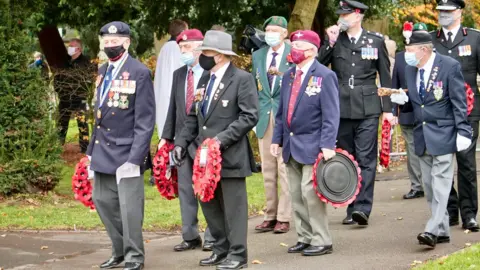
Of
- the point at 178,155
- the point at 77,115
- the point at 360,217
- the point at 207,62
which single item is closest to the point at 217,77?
the point at 207,62

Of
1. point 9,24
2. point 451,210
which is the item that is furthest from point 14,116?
point 451,210

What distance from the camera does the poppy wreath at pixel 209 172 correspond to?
8547mm

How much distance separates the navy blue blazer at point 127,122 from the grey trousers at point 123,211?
16 cm

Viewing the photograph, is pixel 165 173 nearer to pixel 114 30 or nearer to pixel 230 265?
pixel 230 265

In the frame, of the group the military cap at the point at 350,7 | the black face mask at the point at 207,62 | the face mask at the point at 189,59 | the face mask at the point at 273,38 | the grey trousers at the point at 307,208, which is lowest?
the grey trousers at the point at 307,208

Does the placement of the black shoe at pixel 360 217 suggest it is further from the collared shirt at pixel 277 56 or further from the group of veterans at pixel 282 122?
the collared shirt at pixel 277 56

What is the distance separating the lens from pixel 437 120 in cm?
972

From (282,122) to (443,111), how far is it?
1493 mm

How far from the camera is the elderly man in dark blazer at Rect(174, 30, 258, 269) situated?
8852 millimetres

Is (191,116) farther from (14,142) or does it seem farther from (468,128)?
(14,142)

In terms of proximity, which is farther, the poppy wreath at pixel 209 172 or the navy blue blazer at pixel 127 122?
the navy blue blazer at pixel 127 122

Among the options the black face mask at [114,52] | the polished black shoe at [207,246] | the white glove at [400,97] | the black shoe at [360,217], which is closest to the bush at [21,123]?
the polished black shoe at [207,246]

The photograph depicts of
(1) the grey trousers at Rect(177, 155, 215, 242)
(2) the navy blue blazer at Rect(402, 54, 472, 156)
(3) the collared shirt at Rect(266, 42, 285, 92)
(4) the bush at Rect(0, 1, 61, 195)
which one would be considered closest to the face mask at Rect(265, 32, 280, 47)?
(3) the collared shirt at Rect(266, 42, 285, 92)

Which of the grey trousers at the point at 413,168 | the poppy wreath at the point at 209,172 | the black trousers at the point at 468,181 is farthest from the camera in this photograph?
the grey trousers at the point at 413,168
